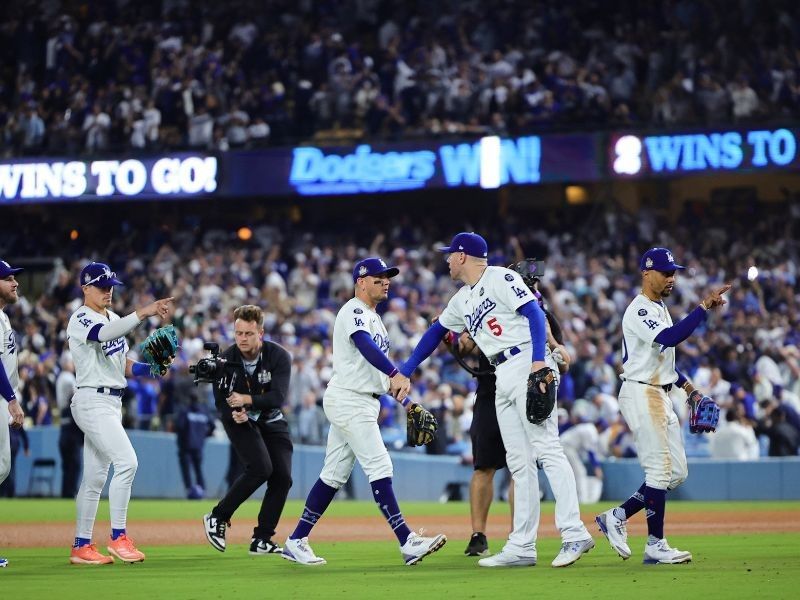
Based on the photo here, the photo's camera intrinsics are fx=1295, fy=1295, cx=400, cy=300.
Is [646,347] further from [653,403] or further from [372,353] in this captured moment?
[372,353]

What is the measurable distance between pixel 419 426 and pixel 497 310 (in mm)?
901

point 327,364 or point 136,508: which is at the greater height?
point 327,364

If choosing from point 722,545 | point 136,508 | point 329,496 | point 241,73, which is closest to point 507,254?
point 241,73

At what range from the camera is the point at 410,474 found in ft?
59.7

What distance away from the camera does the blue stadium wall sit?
17.3 m

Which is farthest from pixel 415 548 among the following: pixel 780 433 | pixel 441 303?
pixel 441 303

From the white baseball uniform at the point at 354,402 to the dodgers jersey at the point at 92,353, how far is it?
4.99 ft

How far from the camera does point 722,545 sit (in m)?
10.0

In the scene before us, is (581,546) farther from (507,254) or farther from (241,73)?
(241,73)

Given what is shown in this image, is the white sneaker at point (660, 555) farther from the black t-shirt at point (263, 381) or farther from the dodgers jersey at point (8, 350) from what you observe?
the dodgers jersey at point (8, 350)

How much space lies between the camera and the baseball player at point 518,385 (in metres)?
7.84

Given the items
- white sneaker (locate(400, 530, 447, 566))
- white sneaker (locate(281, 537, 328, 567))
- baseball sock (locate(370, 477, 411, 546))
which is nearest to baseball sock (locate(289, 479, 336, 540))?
white sneaker (locate(281, 537, 328, 567))

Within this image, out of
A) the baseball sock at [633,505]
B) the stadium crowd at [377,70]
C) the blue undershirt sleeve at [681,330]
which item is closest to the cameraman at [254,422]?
→ the baseball sock at [633,505]

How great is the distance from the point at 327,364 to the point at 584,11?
11.1 m
